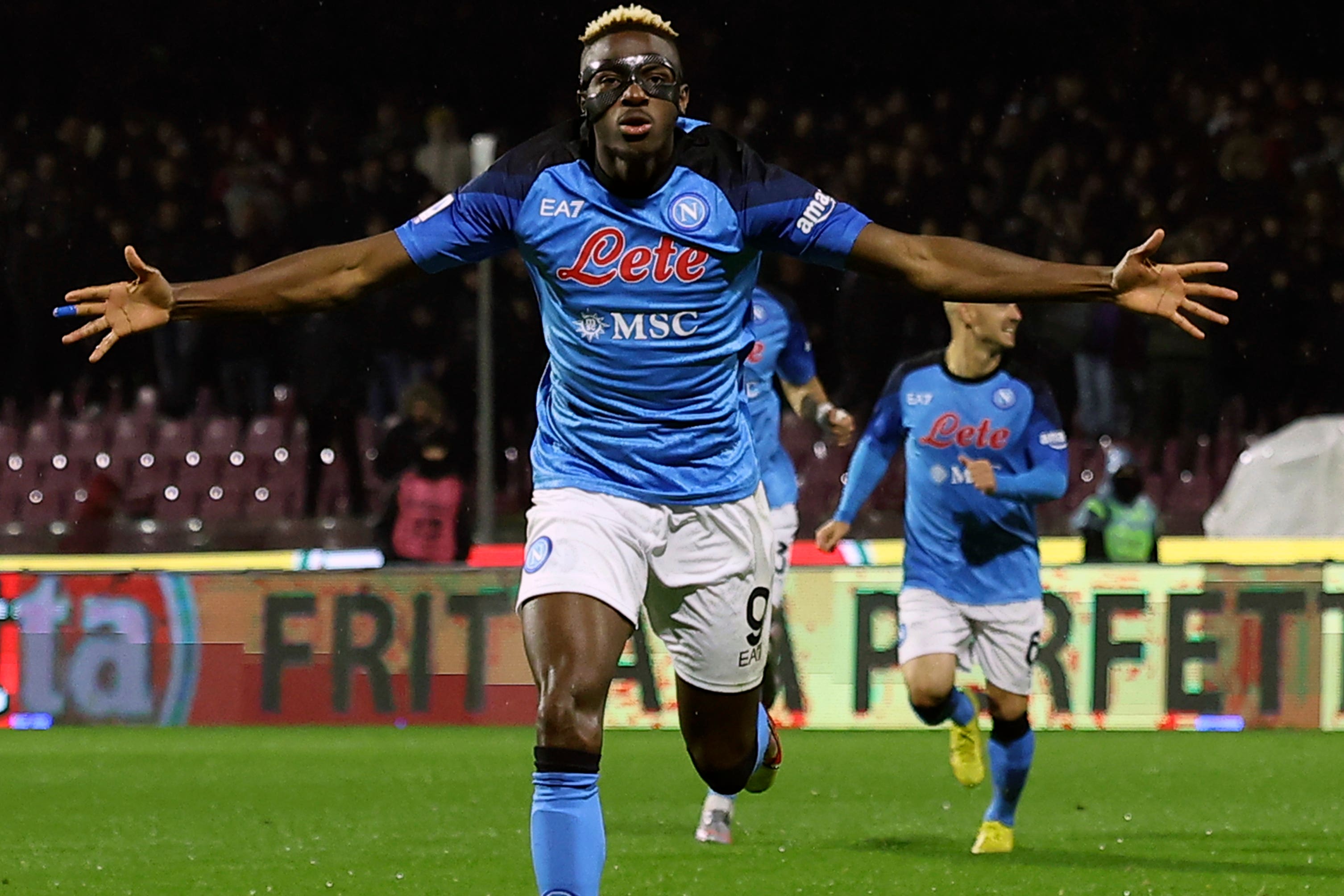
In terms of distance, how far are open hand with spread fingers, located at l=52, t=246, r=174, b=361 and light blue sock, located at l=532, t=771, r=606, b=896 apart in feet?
4.61

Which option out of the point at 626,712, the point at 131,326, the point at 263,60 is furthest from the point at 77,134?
the point at 131,326

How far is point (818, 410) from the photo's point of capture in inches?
370

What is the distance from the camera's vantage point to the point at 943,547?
8.45 m

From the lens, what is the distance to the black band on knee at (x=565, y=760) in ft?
16.0

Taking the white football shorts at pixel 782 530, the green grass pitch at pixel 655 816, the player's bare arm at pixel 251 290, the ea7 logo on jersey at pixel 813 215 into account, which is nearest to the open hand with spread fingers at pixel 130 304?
the player's bare arm at pixel 251 290

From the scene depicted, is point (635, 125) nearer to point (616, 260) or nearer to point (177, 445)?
point (616, 260)

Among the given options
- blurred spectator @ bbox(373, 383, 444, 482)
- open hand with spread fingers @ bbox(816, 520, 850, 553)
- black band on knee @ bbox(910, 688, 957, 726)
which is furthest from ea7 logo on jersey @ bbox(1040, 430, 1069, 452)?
blurred spectator @ bbox(373, 383, 444, 482)

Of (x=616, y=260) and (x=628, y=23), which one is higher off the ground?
(x=628, y=23)

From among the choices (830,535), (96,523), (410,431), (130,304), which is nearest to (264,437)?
(96,523)

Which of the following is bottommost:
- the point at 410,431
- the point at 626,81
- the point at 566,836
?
the point at 566,836

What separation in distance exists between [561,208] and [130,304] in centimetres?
105

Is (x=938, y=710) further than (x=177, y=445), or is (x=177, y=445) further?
(x=177, y=445)

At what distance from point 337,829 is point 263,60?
13548 mm

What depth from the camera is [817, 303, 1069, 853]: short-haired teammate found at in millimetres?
8336
